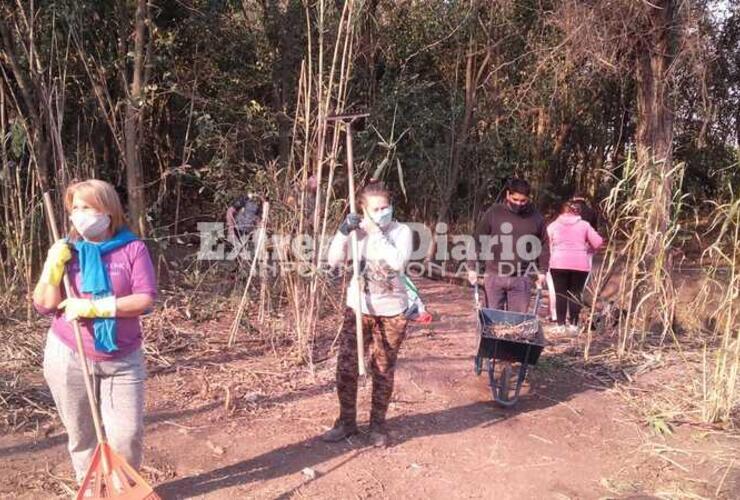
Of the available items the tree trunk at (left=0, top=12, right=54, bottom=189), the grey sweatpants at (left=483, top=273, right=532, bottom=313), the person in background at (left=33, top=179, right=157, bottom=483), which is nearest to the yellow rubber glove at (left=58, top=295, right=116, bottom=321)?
the person in background at (left=33, top=179, right=157, bottom=483)

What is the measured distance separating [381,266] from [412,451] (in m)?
1.07

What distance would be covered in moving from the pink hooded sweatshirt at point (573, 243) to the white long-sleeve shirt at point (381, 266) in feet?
10.0

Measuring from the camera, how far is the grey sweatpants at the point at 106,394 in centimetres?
252

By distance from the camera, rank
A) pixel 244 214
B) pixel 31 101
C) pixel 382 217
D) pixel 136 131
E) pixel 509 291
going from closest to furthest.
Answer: pixel 382 217
pixel 509 291
pixel 31 101
pixel 244 214
pixel 136 131

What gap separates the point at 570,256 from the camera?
19.8 feet

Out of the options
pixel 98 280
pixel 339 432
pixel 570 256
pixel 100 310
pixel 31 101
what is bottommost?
pixel 339 432

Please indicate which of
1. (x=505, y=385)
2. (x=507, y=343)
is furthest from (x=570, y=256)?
(x=507, y=343)

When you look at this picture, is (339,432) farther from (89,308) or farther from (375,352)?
(89,308)

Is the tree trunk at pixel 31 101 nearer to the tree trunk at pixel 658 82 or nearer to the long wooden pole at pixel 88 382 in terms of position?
the long wooden pole at pixel 88 382

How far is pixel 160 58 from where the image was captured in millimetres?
6809

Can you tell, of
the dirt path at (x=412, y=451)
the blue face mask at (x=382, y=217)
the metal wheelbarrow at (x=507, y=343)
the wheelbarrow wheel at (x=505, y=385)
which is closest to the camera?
the dirt path at (x=412, y=451)

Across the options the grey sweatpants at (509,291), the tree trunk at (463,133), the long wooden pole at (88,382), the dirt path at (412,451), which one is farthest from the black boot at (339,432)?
the tree trunk at (463,133)

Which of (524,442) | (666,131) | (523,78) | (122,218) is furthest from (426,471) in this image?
(523,78)

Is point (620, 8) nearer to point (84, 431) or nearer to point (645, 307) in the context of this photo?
point (645, 307)
